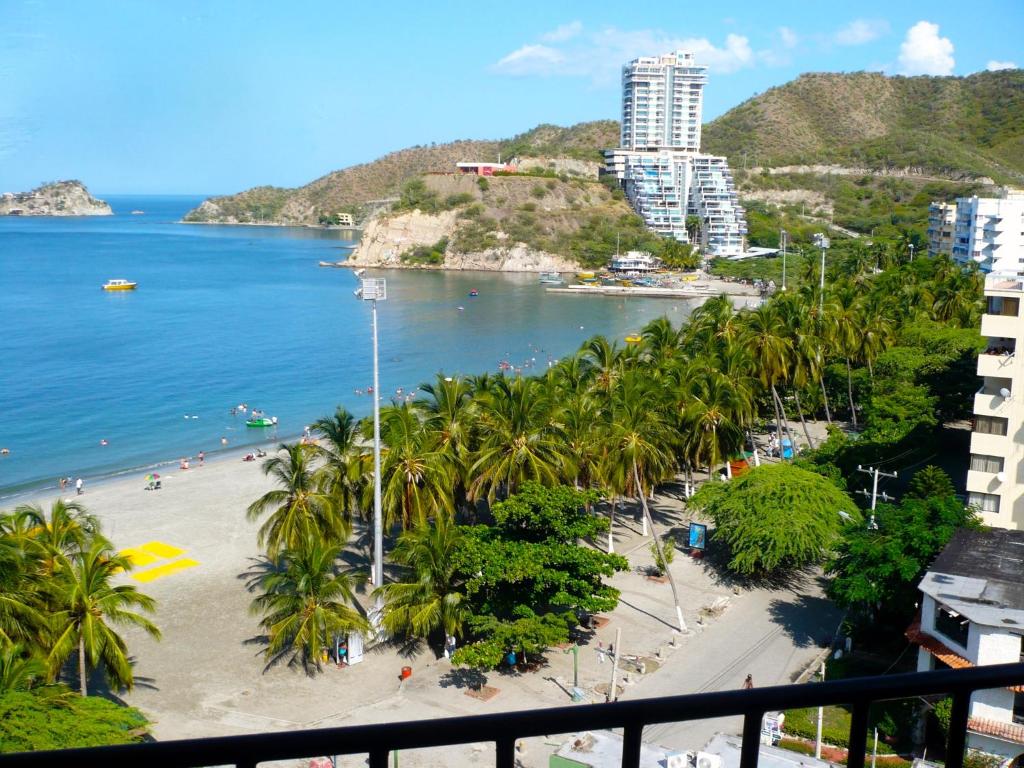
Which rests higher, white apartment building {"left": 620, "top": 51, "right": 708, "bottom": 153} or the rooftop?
white apartment building {"left": 620, "top": 51, "right": 708, "bottom": 153}

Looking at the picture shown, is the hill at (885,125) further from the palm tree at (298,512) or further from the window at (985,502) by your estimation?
the palm tree at (298,512)

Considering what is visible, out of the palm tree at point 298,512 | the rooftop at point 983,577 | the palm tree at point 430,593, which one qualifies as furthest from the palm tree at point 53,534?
the rooftop at point 983,577

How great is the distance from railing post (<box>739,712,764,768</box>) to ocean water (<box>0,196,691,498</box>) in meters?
34.3

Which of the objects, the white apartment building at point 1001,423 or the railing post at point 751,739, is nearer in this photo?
the railing post at point 751,739

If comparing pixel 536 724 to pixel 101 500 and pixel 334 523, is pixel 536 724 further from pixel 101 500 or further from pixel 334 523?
pixel 101 500

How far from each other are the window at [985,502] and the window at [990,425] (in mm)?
1251

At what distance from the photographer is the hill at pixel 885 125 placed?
13000 centimetres

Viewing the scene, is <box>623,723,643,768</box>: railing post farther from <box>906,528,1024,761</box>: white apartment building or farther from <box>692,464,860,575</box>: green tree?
<box>692,464,860,575</box>: green tree

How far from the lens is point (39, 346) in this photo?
56.2m

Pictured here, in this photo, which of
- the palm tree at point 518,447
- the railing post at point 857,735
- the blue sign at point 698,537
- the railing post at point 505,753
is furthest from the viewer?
the blue sign at point 698,537

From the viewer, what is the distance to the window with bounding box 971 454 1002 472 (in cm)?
1900

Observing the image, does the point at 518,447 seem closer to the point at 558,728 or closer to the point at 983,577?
the point at 983,577

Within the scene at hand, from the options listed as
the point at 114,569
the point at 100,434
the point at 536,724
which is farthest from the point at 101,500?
the point at 536,724

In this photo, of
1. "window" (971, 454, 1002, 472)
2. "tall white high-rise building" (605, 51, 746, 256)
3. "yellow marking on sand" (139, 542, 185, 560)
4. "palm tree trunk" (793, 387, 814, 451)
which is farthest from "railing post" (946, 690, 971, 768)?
"tall white high-rise building" (605, 51, 746, 256)
